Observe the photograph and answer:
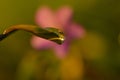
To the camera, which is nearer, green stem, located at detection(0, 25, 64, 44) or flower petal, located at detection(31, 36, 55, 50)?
green stem, located at detection(0, 25, 64, 44)

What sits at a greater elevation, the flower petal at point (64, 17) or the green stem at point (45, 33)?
the green stem at point (45, 33)

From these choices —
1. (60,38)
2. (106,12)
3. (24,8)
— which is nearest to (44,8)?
(24,8)

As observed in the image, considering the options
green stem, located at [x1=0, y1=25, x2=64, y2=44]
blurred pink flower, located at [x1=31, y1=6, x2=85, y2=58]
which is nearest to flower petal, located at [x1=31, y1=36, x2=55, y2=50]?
blurred pink flower, located at [x1=31, y1=6, x2=85, y2=58]

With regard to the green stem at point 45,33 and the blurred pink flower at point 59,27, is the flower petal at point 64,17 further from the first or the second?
the green stem at point 45,33

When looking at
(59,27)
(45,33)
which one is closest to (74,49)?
(59,27)

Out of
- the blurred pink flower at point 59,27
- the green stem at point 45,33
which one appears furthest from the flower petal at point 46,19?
the green stem at point 45,33

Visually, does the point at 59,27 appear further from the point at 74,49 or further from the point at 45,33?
the point at 45,33

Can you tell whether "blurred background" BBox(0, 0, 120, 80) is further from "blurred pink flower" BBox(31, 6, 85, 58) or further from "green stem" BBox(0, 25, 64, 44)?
"green stem" BBox(0, 25, 64, 44)

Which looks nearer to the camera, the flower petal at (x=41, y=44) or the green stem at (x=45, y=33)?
the green stem at (x=45, y=33)
